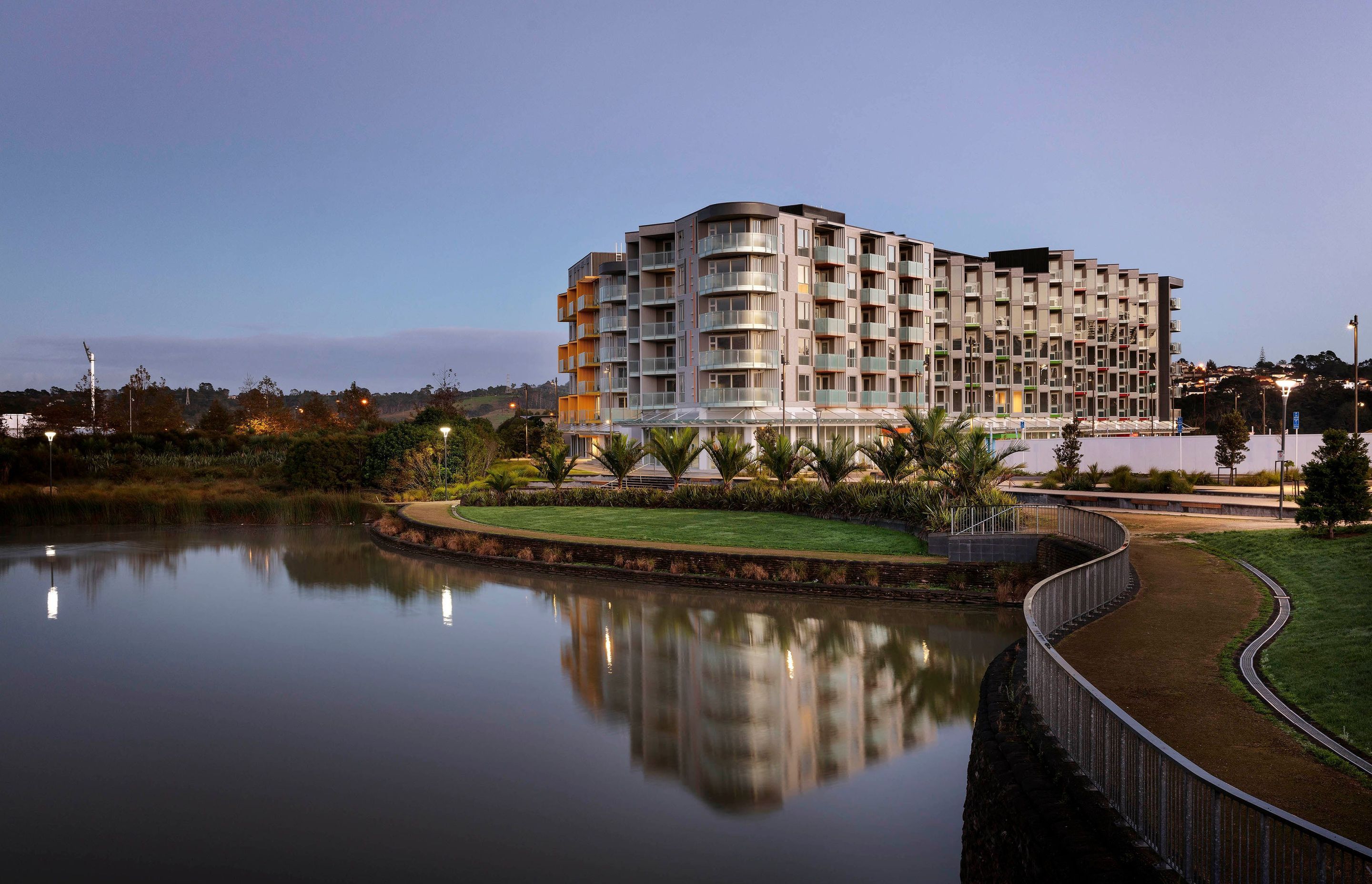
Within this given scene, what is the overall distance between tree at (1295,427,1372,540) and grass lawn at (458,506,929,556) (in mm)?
→ 8081

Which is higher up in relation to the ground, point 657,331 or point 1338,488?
point 657,331

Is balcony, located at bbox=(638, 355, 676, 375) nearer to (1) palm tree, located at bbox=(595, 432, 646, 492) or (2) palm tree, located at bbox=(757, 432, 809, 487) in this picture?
(1) palm tree, located at bbox=(595, 432, 646, 492)

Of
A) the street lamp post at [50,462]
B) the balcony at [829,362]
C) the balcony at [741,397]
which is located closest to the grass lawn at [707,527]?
the street lamp post at [50,462]

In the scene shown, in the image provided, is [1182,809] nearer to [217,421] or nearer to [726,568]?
[726,568]

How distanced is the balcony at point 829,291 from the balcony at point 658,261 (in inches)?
369

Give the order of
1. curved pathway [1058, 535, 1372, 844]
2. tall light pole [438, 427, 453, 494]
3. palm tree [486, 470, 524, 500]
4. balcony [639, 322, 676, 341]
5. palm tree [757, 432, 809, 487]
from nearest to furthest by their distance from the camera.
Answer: curved pathway [1058, 535, 1372, 844], palm tree [757, 432, 809, 487], palm tree [486, 470, 524, 500], tall light pole [438, 427, 453, 494], balcony [639, 322, 676, 341]

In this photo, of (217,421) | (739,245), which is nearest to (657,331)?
(739,245)

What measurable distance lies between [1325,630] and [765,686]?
7696 mm

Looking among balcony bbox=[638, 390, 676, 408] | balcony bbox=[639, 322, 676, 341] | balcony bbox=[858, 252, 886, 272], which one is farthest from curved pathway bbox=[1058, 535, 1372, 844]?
balcony bbox=[858, 252, 886, 272]

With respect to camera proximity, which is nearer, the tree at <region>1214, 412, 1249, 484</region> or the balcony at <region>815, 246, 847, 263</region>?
the tree at <region>1214, 412, 1249, 484</region>

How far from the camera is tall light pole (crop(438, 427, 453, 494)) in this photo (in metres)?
41.5

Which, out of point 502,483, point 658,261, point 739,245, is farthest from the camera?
point 658,261

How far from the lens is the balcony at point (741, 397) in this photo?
183ft

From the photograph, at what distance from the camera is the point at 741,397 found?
2199 inches
